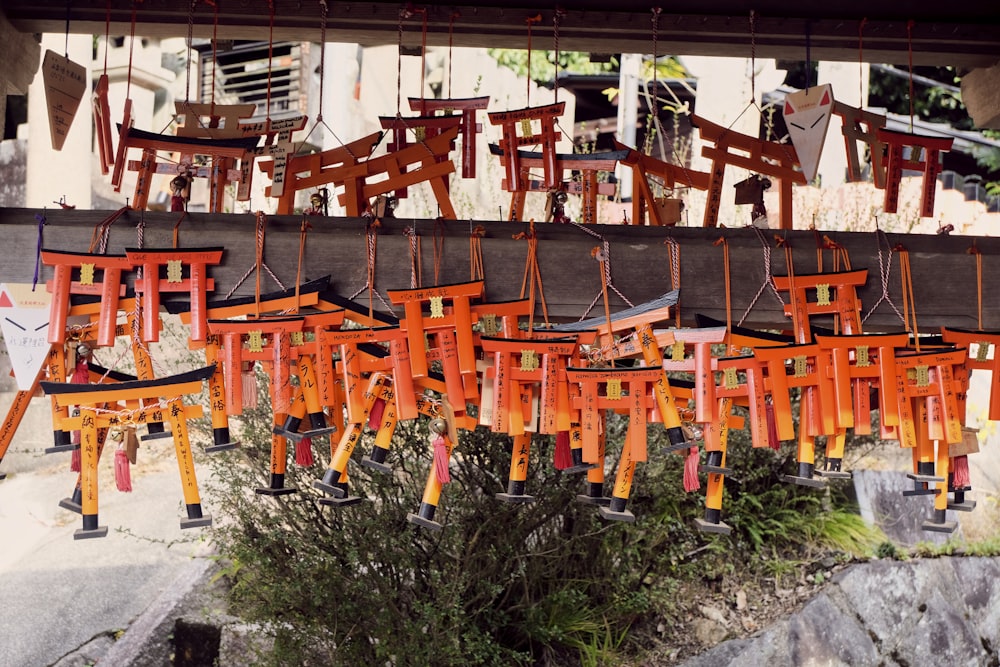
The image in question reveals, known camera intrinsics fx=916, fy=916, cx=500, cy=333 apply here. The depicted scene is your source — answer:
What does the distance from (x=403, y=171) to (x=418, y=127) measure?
0.17m

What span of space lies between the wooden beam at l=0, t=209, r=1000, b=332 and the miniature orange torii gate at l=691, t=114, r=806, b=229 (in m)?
0.39

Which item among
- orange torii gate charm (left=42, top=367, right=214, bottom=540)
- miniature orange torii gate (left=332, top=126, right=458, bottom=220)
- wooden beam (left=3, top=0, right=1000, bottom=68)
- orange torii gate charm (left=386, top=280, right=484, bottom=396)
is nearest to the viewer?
orange torii gate charm (left=42, top=367, right=214, bottom=540)

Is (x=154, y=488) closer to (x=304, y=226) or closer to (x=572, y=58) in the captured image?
(x=304, y=226)

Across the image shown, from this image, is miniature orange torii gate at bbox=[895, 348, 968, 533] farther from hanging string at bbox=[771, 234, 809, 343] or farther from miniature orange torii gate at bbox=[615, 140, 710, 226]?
miniature orange torii gate at bbox=[615, 140, 710, 226]

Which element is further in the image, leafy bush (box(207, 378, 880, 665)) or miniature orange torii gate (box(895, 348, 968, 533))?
leafy bush (box(207, 378, 880, 665))

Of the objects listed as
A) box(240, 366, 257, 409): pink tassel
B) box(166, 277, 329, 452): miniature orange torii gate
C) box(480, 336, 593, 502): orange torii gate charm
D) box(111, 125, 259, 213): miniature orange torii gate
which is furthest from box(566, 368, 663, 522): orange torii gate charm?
box(111, 125, 259, 213): miniature orange torii gate

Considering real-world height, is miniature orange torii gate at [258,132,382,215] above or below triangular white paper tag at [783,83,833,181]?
below

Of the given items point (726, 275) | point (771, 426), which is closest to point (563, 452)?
point (771, 426)

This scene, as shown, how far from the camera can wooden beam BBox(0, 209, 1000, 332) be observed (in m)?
2.67

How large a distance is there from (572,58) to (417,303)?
10.6 m

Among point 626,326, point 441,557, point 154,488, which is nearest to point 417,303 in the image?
point 626,326

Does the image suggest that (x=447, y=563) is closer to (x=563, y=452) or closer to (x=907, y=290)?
(x=563, y=452)

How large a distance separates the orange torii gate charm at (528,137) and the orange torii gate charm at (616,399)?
689 mm

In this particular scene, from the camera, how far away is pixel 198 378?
2.53 metres
